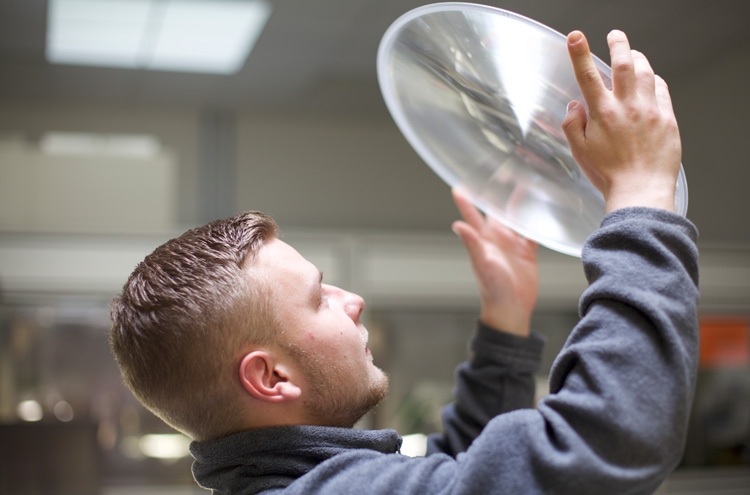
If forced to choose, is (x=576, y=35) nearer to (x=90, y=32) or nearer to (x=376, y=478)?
(x=376, y=478)

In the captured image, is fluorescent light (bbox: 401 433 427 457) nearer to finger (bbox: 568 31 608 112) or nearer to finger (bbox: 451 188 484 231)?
finger (bbox: 451 188 484 231)

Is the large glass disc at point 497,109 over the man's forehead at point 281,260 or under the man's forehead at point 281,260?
over

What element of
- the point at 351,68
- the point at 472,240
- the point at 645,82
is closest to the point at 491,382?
the point at 472,240

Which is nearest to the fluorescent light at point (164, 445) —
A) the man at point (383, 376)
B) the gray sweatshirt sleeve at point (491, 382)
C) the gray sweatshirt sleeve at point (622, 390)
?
the gray sweatshirt sleeve at point (491, 382)

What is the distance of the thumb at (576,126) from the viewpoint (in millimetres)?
606

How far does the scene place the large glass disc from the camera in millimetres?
665

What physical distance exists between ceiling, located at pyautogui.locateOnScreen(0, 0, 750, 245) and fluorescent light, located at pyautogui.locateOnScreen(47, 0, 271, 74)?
5cm

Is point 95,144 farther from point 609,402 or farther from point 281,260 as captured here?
point 609,402

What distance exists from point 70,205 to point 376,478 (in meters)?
2.08

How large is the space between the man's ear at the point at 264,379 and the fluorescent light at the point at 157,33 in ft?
5.19

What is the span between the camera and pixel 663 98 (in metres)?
0.60

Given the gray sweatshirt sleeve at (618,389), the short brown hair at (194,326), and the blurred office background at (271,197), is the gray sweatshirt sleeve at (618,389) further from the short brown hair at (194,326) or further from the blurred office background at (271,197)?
the blurred office background at (271,197)

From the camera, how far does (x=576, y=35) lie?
1.84 feet

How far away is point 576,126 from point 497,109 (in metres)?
0.16
